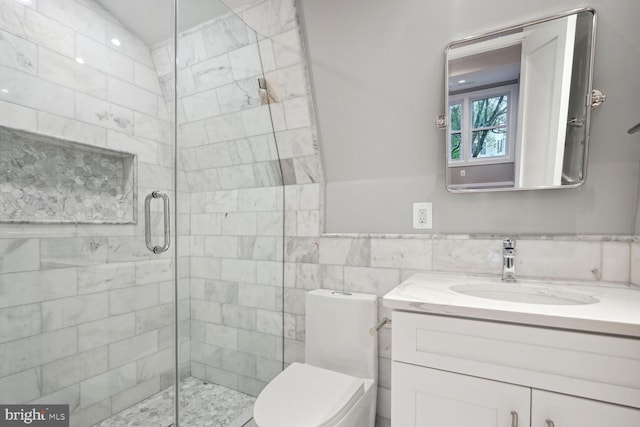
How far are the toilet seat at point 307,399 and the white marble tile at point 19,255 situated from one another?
108 cm

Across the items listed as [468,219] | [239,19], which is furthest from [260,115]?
[468,219]

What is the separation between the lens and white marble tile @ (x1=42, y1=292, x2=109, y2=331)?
128 centimetres

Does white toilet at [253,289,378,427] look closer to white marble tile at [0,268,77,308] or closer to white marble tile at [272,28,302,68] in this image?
white marble tile at [0,268,77,308]

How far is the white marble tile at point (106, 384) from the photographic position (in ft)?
4.61

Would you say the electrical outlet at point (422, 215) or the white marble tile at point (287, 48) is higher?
the white marble tile at point (287, 48)

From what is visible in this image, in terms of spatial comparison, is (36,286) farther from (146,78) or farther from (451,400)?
(451,400)

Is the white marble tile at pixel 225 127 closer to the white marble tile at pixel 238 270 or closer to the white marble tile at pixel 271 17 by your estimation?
the white marble tile at pixel 271 17

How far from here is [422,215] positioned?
1.50 m

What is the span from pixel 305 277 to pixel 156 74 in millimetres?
1369

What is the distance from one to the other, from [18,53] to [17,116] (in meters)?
0.25

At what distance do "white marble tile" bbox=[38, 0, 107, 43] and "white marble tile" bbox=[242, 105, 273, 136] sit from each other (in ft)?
2.41

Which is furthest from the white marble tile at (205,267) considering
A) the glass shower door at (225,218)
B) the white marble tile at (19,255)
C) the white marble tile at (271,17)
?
the white marble tile at (271,17)

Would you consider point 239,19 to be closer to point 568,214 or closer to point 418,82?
point 418,82

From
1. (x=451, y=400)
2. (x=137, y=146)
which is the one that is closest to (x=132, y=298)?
(x=137, y=146)
